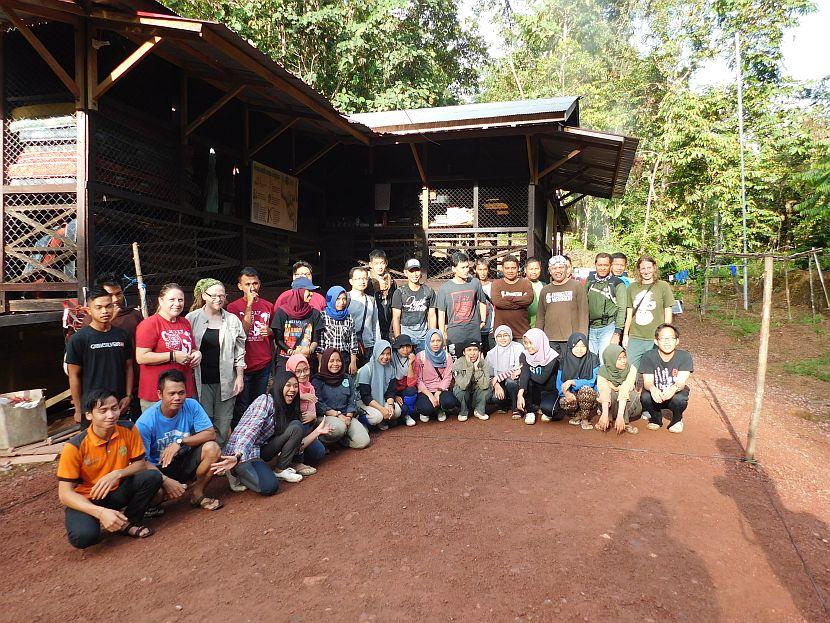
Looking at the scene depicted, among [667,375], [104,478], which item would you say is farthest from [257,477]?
[667,375]

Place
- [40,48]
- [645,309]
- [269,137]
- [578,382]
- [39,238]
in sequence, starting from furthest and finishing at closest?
[269,137], [645,309], [39,238], [578,382], [40,48]

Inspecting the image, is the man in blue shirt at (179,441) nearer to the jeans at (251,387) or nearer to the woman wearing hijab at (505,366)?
the jeans at (251,387)

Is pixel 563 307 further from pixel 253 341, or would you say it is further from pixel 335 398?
pixel 253 341

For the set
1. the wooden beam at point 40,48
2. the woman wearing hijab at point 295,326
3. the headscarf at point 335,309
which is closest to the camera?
the wooden beam at point 40,48

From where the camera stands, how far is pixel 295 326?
17.6 feet

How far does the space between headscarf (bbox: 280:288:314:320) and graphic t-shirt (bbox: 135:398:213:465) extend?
161cm

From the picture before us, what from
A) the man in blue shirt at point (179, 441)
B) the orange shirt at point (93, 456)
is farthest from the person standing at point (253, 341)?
the orange shirt at point (93, 456)

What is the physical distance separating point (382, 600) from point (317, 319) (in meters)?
3.29

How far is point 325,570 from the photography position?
2996 millimetres

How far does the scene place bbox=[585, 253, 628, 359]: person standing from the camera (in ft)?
20.9

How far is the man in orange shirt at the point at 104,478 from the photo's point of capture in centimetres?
321

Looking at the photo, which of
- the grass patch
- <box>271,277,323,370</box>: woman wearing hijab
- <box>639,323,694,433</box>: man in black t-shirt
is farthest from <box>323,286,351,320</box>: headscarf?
the grass patch

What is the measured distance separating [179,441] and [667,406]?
490 cm

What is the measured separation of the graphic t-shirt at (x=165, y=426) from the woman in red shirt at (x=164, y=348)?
0.45m
